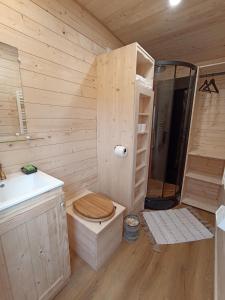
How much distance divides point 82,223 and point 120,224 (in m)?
0.44

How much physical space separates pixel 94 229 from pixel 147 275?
657 mm

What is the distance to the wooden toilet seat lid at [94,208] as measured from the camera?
1411 mm

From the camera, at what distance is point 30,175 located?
4.03 feet

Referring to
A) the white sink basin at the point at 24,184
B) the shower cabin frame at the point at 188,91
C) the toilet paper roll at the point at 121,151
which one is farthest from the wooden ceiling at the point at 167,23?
the white sink basin at the point at 24,184

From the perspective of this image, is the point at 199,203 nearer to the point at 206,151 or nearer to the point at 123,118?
the point at 206,151

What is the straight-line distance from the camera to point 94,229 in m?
1.33

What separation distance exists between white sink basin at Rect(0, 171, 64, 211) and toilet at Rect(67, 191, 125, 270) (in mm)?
510

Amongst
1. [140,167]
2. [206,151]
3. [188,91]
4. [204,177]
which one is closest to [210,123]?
[206,151]

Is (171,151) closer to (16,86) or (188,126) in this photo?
(188,126)

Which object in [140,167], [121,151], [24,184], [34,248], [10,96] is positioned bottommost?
[34,248]

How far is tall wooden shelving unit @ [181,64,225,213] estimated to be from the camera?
2.32 metres

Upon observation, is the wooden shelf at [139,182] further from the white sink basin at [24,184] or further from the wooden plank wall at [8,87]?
the wooden plank wall at [8,87]

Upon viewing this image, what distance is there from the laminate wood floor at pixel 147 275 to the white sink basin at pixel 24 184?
0.91 meters

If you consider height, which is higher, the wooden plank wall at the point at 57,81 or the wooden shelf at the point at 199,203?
the wooden plank wall at the point at 57,81
